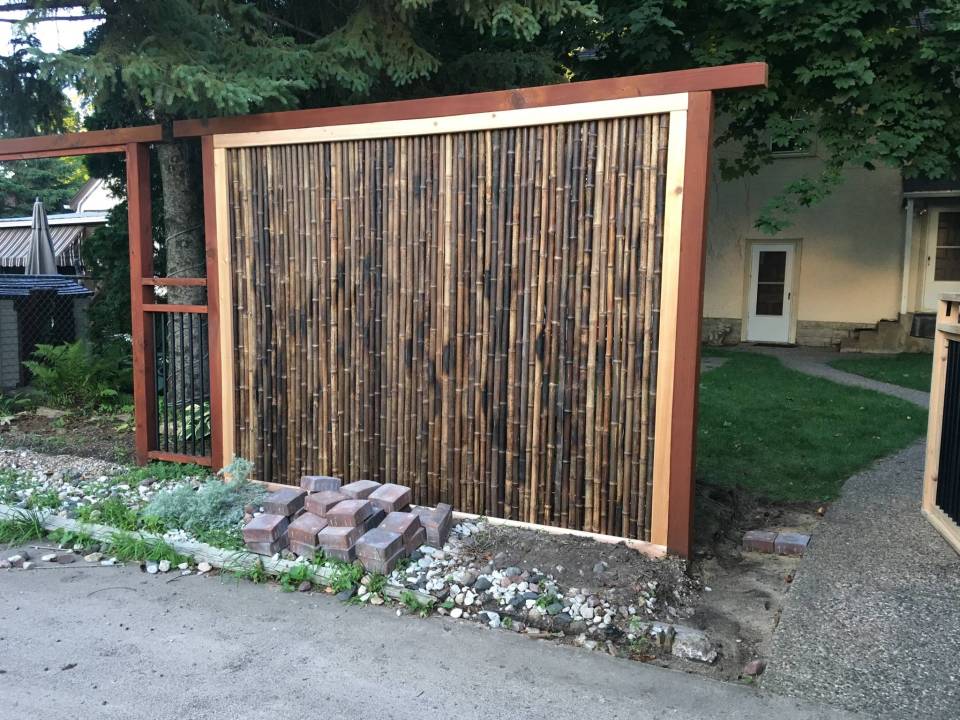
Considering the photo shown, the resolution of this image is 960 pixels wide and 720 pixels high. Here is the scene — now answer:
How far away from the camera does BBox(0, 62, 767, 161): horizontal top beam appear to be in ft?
13.9

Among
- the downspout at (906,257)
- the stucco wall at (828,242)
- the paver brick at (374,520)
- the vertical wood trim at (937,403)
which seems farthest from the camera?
the stucco wall at (828,242)

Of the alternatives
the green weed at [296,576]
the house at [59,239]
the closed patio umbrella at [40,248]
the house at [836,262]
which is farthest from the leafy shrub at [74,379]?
the house at [59,239]

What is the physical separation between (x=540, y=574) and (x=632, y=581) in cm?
49

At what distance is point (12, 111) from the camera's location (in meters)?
7.88

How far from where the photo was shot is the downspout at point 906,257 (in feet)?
47.0

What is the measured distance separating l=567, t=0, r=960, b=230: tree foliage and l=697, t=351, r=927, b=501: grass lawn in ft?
8.51

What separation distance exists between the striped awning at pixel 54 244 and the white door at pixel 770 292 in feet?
52.5

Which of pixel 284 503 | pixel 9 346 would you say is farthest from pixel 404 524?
pixel 9 346

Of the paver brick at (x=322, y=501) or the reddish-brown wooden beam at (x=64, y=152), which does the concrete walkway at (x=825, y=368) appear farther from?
the reddish-brown wooden beam at (x=64, y=152)

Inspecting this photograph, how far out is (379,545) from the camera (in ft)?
14.3

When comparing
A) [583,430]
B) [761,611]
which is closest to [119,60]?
[583,430]

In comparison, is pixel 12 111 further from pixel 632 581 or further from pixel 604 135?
pixel 632 581

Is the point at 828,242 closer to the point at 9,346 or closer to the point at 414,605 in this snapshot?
the point at 414,605

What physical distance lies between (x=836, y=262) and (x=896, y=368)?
3.38 m
